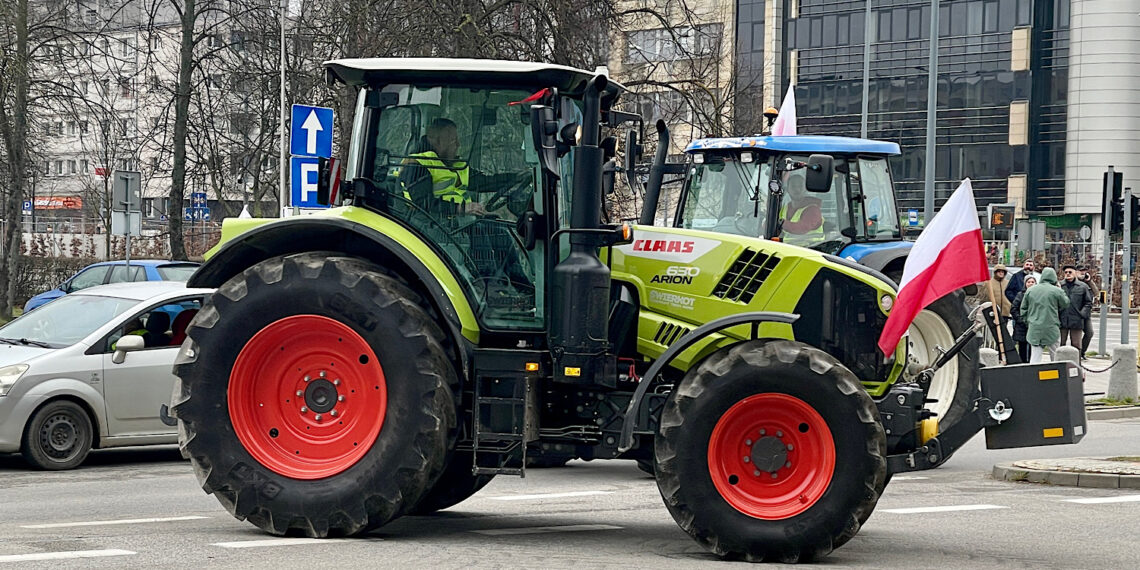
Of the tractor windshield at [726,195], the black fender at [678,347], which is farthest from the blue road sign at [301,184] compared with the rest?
the black fender at [678,347]

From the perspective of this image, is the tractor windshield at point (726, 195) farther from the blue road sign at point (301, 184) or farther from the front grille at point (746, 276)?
the front grille at point (746, 276)

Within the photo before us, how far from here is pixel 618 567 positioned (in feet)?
25.9

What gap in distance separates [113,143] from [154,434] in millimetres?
35693

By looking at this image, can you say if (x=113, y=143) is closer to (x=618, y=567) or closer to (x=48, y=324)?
(x=48, y=324)

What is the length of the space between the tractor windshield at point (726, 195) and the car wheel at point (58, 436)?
6.32m

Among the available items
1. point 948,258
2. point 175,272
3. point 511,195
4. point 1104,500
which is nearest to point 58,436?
point 511,195

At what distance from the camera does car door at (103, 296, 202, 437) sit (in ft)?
44.9

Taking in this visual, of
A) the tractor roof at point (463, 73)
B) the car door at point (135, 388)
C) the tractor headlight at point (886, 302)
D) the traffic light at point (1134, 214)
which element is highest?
the tractor roof at point (463, 73)

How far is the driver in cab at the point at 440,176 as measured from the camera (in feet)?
28.6

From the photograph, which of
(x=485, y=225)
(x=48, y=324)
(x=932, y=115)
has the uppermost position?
(x=932, y=115)

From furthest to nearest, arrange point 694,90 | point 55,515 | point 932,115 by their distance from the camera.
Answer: point 932,115 < point 694,90 < point 55,515

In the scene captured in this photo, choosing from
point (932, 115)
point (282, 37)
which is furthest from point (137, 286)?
point (932, 115)

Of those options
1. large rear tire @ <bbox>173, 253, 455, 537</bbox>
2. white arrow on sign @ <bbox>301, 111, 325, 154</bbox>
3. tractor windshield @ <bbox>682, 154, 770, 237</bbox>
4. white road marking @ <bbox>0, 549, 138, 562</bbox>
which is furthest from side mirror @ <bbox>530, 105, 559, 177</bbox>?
white arrow on sign @ <bbox>301, 111, 325, 154</bbox>

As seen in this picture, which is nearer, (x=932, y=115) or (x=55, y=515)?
(x=55, y=515)
